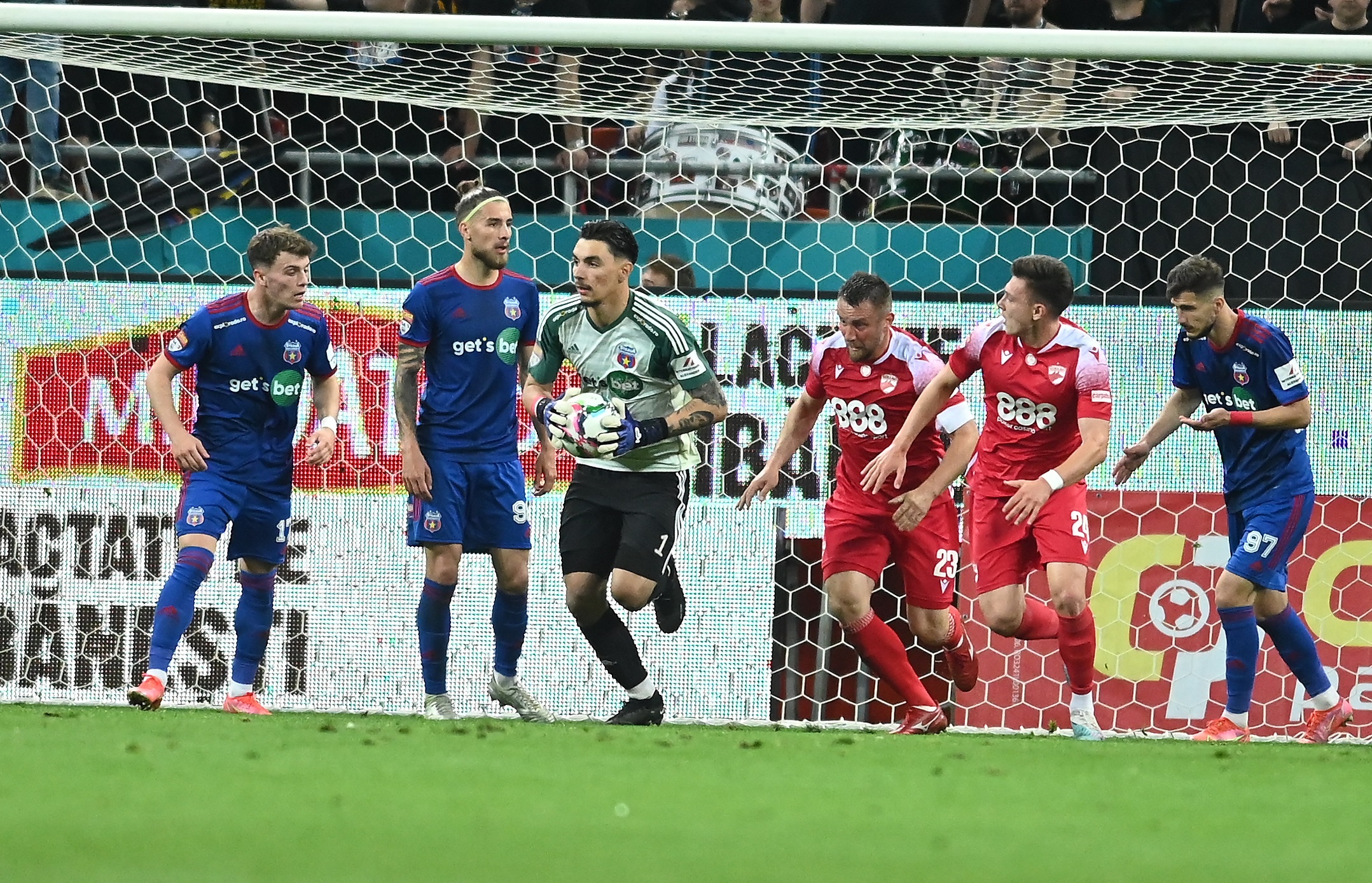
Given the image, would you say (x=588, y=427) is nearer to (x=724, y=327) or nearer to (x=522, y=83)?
(x=724, y=327)

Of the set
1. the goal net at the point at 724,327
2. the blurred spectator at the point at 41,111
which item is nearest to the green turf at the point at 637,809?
the goal net at the point at 724,327

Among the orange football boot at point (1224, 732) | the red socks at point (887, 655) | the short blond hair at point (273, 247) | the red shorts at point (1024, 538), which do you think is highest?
the short blond hair at point (273, 247)

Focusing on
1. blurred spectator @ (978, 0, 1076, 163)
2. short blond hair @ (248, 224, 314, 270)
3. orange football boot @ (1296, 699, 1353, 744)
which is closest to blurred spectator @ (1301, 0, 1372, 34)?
blurred spectator @ (978, 0, 1076, 163)

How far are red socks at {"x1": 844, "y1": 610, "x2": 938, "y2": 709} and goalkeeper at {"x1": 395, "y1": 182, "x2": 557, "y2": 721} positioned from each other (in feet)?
4.29

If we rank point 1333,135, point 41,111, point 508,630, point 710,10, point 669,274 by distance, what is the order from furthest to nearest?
point 710,10 → point 41,111 → point 1333,135 → point 669,274 → point 508,630

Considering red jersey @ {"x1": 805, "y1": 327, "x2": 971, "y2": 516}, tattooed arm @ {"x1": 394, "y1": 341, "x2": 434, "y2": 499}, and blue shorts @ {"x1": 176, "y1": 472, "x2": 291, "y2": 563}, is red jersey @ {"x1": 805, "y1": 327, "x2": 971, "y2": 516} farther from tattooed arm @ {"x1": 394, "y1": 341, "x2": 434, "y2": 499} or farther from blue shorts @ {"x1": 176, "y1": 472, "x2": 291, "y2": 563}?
blue shorts @ {"x1": 176, "y1": 472, "x2": 291, "y2": 563}

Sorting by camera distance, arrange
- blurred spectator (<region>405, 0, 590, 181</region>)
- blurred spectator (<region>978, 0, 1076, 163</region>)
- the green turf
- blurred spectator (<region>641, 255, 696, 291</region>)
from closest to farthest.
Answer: the green turf
blurred spectator (<region>978, 0, 1076, 163</region>)
blurred spectator (<region>405, 0, 590, 181</region>)
blurred spectator (<region>641, 255, 696, 291</region>)

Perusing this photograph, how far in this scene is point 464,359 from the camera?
6.48 m

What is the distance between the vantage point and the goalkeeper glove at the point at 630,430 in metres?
6.10

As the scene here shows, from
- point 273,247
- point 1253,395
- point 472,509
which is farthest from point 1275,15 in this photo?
point 273,247

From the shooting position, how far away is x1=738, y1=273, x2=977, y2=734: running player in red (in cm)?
639

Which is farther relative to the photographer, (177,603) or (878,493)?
(878,493)

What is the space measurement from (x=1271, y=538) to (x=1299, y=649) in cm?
46

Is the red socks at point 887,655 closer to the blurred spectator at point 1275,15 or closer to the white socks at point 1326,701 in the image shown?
the white socks at point 1326,701
